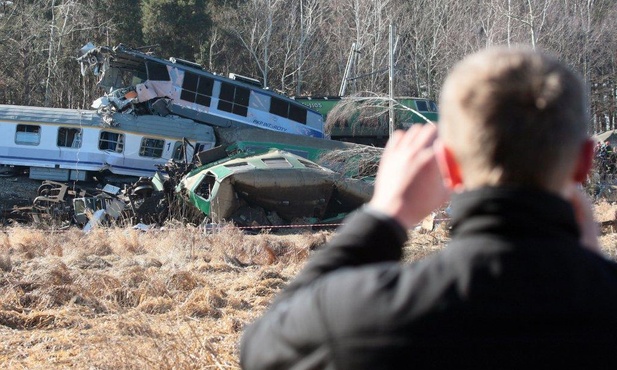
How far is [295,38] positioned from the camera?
158 ft

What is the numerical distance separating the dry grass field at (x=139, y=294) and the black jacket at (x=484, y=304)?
363cm

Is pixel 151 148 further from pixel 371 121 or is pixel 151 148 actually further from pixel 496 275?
pixel 496 275

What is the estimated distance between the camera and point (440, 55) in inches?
1871

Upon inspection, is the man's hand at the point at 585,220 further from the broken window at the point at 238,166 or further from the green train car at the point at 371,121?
the green train car at the point at 371,121

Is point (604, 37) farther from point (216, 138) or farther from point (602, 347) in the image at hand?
point (602, 347)

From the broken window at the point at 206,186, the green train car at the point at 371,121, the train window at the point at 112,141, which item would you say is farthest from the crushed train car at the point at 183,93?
the broken window at the point at 206,186

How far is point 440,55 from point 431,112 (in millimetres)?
14839

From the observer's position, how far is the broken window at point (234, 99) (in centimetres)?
2891

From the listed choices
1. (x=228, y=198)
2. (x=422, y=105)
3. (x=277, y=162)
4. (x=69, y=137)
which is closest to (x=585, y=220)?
(x=228, y=198)

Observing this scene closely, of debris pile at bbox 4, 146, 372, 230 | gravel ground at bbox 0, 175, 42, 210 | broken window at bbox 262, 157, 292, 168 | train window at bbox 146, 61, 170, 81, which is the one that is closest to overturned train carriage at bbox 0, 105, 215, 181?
gravel ground at bbox 0, 175, 42, 210

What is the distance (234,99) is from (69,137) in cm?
639

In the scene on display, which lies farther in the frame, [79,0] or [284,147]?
[79,0]

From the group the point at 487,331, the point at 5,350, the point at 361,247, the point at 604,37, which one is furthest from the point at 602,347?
the point at 604,37

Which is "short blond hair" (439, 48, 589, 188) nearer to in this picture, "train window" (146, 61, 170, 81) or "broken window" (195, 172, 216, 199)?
"broken window" (195, 172, 216, 199)
